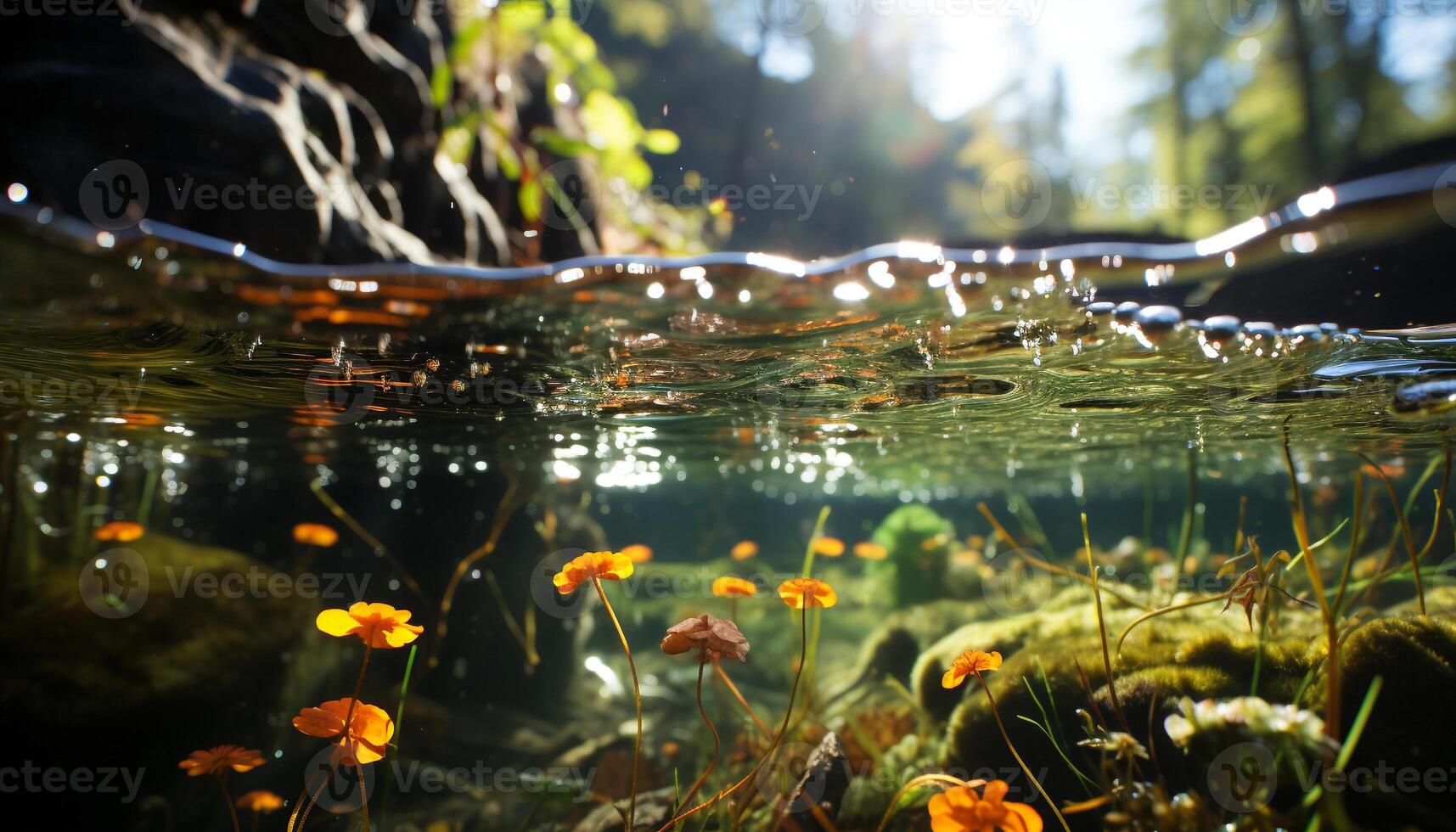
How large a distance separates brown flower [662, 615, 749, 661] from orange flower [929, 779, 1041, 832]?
1171mm

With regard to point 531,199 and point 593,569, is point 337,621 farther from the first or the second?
point 531,199

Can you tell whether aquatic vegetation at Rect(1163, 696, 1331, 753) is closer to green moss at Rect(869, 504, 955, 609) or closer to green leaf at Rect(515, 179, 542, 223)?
green leaf at Rect(515, 179, 542, 223)

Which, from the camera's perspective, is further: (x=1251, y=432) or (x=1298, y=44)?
(x=1298, y=44)

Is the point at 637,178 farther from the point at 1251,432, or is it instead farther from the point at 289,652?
the point at 1251,432

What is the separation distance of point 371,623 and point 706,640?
173 cm

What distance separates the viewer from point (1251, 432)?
1073 cm

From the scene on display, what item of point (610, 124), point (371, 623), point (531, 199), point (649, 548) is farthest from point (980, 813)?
point (610, 124)

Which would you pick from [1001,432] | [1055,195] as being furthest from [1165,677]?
[1055,195]

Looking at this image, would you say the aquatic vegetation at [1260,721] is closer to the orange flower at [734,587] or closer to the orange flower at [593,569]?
the orange flower at [734,587]

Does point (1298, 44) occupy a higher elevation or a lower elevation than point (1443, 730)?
higher

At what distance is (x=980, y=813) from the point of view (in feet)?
9.81

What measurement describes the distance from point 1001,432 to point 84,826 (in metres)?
12.2

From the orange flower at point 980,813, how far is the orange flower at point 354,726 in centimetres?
281

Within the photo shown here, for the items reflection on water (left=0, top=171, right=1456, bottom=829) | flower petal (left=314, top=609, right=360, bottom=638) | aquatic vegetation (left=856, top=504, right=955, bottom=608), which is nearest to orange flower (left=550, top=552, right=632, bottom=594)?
reflection on water (left=0, top=171, right=1456, bottom=829)
